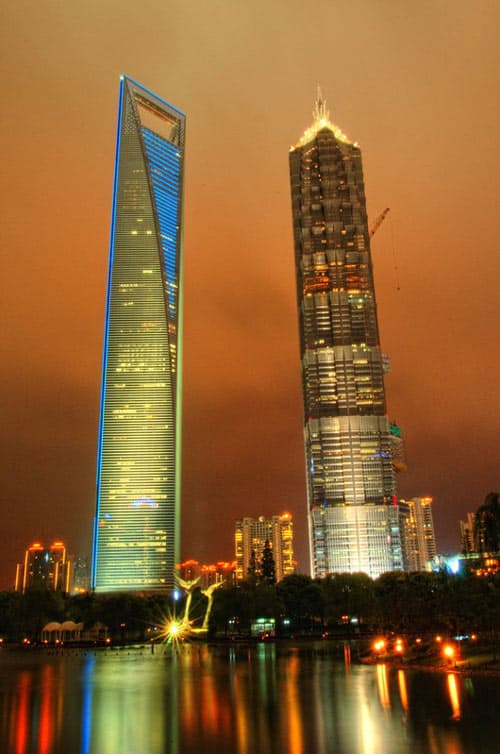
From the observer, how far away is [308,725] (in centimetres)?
2903

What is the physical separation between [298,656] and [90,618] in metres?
72.6

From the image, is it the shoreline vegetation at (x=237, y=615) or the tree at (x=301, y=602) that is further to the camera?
the tree at (x=301, y=602)

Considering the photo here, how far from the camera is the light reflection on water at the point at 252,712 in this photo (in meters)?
25.7

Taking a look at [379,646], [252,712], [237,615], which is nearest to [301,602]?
[237,615]

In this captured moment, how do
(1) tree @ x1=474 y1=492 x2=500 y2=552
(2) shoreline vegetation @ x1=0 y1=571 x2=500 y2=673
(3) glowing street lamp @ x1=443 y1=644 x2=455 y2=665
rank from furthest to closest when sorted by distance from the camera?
(2) shoreline vegetation @ x1=0 y1=571 x2=500 y2=673, (1) tree @ x1=474 y1=492 x2=500 y2=552, (3) glowing street lamp @ x1=443 y1=644 x2=455 y2=665

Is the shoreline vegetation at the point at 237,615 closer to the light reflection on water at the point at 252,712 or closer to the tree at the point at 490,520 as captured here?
the tree at the point at 490,520

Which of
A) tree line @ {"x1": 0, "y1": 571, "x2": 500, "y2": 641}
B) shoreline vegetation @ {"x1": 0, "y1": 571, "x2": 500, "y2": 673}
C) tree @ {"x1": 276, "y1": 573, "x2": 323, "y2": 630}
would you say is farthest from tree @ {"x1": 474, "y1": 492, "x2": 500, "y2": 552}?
tree @ {"x1": 276, "y1": 573, "x2": 323, "y2": 630}

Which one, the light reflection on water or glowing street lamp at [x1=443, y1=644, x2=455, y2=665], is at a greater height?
glowing street lamp at [x1=443, y1=644, x2=455, y2=665]

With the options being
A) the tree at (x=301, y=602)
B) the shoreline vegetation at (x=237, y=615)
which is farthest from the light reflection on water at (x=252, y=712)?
the tree at (x=301, y=602)

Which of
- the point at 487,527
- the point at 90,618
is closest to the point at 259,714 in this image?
the point at 487,527

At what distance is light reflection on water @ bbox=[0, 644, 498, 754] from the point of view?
2566 centimetres

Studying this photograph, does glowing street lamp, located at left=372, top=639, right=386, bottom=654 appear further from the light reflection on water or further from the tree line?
the tree line

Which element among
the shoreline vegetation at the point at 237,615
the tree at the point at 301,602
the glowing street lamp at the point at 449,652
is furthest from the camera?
the tree at the point at 301,602

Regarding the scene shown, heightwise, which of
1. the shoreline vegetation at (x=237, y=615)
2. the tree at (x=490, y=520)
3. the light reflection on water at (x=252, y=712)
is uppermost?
the tree at (x=490, y=520)
